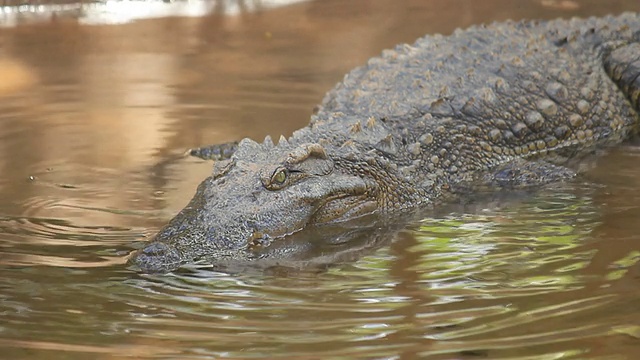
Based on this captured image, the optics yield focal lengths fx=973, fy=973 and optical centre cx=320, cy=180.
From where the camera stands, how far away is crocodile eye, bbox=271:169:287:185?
16.5ft

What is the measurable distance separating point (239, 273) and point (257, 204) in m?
0.63

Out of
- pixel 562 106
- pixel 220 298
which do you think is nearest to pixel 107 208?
pixel 220 298

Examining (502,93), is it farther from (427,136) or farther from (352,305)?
(352,305)

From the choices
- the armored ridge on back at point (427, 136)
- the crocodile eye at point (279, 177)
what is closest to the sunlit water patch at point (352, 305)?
the armored ridge on back at point (427, 136)

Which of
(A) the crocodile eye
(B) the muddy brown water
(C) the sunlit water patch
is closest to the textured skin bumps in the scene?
(B) the muddy brown water

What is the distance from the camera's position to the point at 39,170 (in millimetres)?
6055

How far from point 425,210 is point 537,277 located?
1.37 meters

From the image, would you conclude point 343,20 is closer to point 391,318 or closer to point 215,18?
point 215,18

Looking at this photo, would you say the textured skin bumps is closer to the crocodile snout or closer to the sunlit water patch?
the sunlit water patch

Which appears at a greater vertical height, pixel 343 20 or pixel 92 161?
pixel 343 20

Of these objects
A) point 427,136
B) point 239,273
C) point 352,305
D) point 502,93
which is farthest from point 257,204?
point 502,93

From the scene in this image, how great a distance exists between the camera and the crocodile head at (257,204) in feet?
15.0

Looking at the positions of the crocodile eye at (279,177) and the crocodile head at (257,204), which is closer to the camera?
the crocodile head at (257,204)

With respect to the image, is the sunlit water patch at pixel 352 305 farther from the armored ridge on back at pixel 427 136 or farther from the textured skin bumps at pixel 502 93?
the textured skin bumps at pixel 502 93
